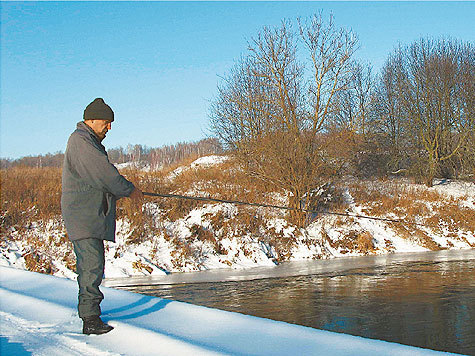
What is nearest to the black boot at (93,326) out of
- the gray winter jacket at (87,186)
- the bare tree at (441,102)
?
the gray winter jacket at (87,186)

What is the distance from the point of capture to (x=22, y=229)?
13.1 m

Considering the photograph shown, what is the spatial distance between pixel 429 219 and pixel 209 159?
1035 centimetres

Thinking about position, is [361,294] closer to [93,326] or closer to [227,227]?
[93,326]

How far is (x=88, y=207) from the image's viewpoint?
344cm

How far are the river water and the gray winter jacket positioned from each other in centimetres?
313

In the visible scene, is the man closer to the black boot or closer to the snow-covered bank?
the black boot

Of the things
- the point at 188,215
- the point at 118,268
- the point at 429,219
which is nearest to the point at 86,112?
the point at 118,268

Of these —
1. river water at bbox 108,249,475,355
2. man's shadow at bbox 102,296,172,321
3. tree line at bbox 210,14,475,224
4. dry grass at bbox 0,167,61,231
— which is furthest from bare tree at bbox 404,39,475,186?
man's shadow at bbox 102,296,172,321

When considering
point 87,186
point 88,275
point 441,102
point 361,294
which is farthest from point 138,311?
point 441,102

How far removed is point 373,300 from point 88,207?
5.11 m

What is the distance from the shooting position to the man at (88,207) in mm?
3385

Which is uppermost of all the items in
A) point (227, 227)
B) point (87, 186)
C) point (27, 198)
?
point (27, 198)

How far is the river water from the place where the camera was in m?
5.25

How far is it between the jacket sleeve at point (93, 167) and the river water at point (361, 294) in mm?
3215
